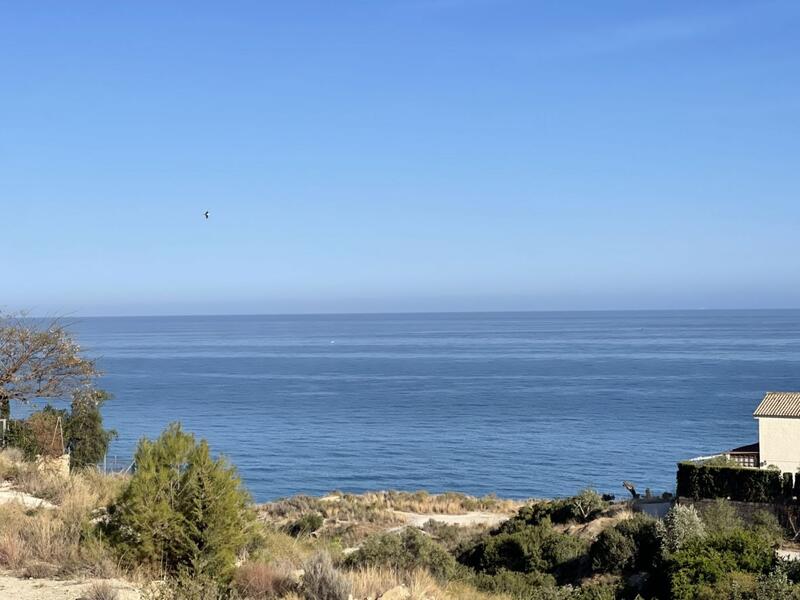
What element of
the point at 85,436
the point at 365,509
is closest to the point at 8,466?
the point at 85,436

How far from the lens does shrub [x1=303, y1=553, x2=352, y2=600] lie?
8438 mm

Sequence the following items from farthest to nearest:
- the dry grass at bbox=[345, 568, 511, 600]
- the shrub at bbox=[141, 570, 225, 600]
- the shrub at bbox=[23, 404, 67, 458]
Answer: the shrub at bbox=[23, 404, 67, 458] < the dry grass at bbox=[345, 568, 511, 600] < the shrub at bbox=[141, 570, 225, 600]

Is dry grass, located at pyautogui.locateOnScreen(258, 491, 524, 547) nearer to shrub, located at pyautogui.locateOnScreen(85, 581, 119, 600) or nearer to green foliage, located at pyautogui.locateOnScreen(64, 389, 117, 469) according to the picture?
green foliage, located at pyautogui.locateOnScreen(64, 389, 117, 469)

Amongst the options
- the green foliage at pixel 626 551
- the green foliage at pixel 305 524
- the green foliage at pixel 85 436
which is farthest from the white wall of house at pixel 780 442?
the green foliage at pixel 85 436

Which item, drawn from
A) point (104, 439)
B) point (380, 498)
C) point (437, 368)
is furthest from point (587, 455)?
point (437, 368)

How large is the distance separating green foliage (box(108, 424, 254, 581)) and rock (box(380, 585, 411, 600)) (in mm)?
1874

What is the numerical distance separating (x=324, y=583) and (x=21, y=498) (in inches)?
298

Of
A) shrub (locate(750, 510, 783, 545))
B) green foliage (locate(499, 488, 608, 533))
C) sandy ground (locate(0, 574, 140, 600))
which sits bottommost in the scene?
green foliage (locate(499, 488, 608, 533))

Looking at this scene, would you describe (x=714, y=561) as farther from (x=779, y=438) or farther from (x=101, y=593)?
(x=779, y=438)

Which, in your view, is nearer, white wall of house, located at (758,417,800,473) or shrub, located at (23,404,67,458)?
shrub, located at (23,404,67,458)

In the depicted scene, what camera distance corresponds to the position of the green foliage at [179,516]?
983 cm

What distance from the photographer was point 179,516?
9969 mm


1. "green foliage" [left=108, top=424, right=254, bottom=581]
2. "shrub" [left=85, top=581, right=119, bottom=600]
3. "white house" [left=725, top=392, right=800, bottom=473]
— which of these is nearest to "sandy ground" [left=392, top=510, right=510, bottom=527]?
"white house" [left=725, top=392, right=800, bottom=473]

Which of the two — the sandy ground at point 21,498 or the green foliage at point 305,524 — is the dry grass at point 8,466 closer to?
the sandy ground at point 21,498
